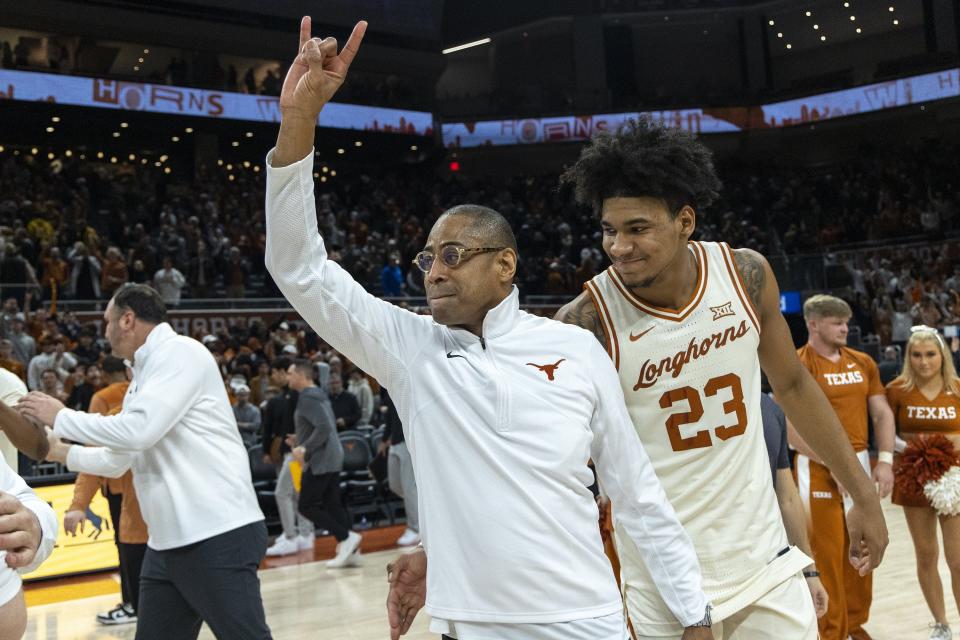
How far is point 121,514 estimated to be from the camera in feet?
19.7

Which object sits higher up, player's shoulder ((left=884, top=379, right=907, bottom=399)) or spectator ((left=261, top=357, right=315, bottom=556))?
player's shoulder ((left=884, top=379, right=907, bottom=399))

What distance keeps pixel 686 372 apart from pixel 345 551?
6407 mm

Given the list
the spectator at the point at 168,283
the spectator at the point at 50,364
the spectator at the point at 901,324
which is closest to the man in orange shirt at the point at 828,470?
the spectator at the point at 50,364

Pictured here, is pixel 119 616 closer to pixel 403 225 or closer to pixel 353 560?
pixel 353 560

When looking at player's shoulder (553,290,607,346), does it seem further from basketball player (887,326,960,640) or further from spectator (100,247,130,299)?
spectator (100,247,130,299)

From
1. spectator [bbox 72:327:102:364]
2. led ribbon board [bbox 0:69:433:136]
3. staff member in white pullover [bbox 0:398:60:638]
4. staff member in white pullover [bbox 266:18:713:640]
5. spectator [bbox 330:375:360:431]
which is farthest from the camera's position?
led ribbon board [bbox 0:69:433:136]

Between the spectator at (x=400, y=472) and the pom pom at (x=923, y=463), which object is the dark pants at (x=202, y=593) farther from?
the spectator at (x=400, y=472)

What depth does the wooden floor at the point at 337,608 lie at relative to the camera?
647cm

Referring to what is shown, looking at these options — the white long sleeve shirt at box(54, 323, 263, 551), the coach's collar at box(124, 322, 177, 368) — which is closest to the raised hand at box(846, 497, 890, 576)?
the white long sleeve shirt at box(54, 323, 263, 551)

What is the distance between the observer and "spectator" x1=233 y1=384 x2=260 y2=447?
10505 mm

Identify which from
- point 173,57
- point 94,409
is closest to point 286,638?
point 94,409

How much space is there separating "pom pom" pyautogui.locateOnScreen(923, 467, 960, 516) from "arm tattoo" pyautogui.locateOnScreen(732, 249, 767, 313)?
338 centimetres

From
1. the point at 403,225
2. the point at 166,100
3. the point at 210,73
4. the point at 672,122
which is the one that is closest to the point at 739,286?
the point at 403,225

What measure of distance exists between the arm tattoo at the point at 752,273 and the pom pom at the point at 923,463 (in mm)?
3386
